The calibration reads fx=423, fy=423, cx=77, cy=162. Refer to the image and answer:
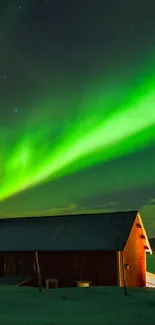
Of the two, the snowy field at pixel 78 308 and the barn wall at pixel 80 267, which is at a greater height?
the barn wall at pixel 80 267

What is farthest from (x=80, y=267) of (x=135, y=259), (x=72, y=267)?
(x=135, y=259)

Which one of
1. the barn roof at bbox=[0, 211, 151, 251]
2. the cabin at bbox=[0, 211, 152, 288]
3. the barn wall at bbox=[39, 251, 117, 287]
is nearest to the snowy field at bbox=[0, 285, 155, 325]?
the barn wall at bbox=[39, 251, 117, 287]

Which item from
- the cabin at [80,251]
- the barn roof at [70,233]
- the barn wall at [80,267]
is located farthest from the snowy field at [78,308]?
the barn roof at [70,233]

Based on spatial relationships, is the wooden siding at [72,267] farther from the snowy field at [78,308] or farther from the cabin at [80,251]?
the snowy field at [78,308]

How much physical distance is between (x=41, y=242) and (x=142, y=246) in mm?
8997

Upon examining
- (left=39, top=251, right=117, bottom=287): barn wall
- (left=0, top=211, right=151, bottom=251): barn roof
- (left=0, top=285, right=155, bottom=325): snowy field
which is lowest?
(left=0, top=285, right=155, bottom=325): snowy field

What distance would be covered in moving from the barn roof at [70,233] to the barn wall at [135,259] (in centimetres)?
120

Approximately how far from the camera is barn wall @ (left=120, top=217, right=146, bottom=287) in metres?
35.2

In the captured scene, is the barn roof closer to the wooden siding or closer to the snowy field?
the wooden siding

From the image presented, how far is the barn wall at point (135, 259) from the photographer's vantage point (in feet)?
116

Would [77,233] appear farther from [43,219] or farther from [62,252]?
[43,219]

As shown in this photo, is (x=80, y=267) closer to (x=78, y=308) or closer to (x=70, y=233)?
(x=70, y=233)

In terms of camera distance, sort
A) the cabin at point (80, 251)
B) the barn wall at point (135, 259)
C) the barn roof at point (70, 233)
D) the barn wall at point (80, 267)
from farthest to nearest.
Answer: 1. the barn wall at point (135, 259)
2. the barn roof at point (70, 233)
3. the cabin at point (80, 251)
4. the barn wall at point (80, 267)

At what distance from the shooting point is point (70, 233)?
37.7 m
